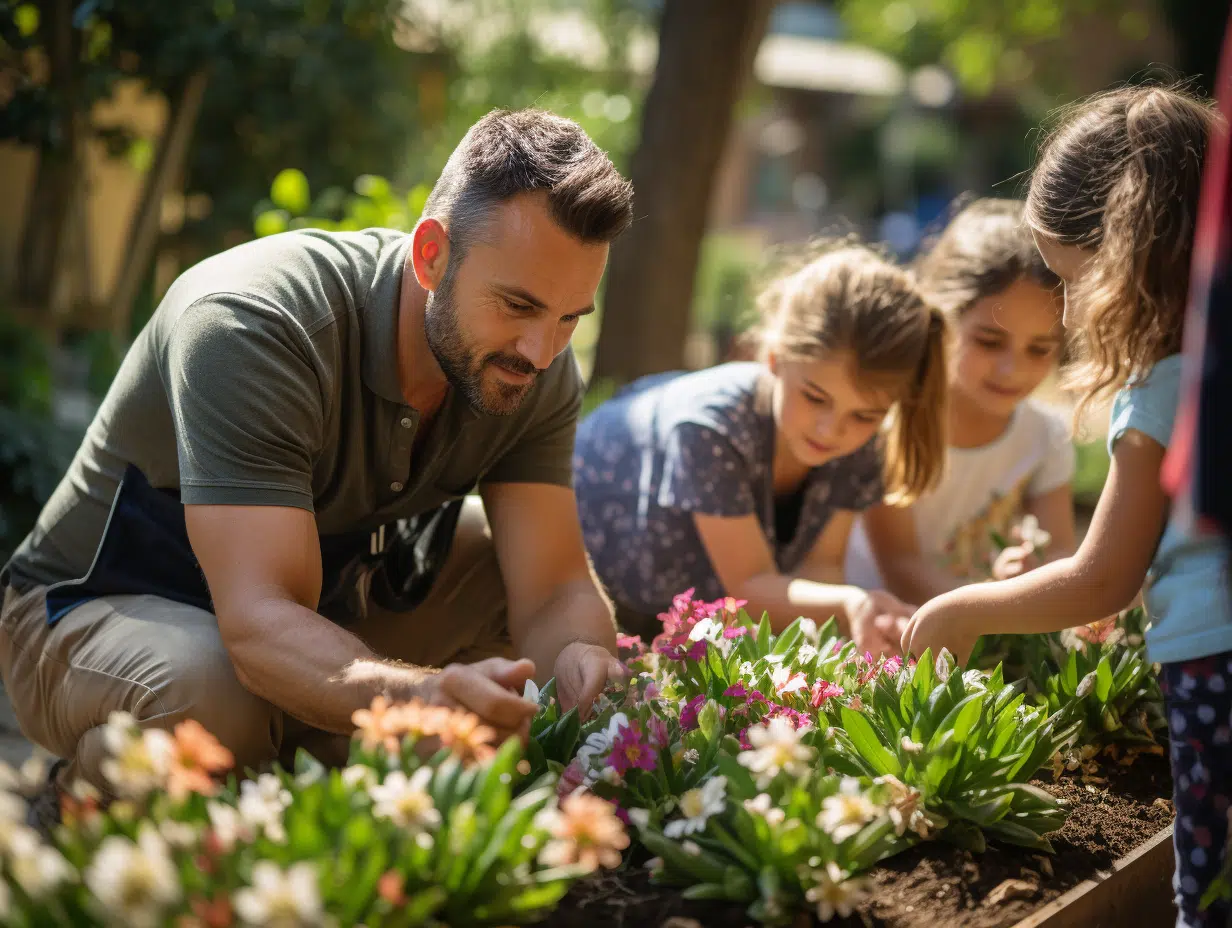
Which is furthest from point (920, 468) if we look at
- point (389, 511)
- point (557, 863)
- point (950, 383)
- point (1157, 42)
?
point (1157, 42)

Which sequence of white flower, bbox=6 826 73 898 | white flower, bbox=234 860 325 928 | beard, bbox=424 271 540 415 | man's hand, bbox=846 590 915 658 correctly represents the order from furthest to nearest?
man's hand, bbox=846 590 915 658, beard, bbox=424 271 540 415, white flower, bbox=6 826 73 898, white flower, bbox=234 860 325 928

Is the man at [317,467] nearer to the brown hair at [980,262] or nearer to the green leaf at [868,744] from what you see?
the green leaf at [868,744]

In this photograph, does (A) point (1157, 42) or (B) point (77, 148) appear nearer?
(B) point (77, 148)

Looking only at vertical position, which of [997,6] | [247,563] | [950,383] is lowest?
[247,563]

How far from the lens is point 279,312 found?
97.0 inches

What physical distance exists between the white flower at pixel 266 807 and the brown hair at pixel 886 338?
6.15 feet

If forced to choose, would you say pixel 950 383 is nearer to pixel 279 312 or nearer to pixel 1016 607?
pixel 1016 607

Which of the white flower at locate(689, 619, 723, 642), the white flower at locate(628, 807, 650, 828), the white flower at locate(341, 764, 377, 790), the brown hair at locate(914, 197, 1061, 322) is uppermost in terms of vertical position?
the brown hair at locate(914, 197, 1061, 322)

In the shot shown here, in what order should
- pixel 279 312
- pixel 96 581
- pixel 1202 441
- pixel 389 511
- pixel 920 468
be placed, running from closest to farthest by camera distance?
pixel 1202 441 → pixel 279 312 → pixel 96 581 → pixel 389 511 → pixel 920 468

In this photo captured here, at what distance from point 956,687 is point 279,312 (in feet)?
4.71

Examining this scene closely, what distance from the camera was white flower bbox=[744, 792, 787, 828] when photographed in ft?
6.18

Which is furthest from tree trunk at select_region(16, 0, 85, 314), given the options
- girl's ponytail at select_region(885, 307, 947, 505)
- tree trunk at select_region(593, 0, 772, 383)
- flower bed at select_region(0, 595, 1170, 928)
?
flower bed at select_region(0, 595, 1170, 928)

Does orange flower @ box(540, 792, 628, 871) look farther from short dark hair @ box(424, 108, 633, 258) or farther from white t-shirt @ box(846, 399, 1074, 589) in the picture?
white t-shirt @ box(846, 399, 1074, 589)

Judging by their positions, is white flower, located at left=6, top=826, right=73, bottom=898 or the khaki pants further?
the khaki pants
